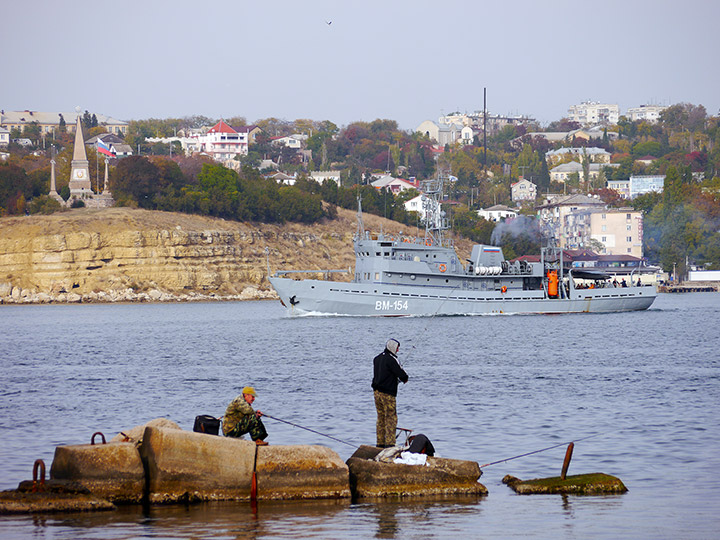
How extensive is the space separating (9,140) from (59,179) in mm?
77090

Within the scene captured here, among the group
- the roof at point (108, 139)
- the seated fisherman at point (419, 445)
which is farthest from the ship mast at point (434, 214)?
the roof at point (108, 139)

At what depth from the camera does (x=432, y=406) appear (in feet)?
86.8

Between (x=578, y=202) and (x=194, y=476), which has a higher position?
(x=578, y=202)

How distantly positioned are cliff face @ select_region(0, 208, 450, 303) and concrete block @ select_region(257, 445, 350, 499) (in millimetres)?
96294

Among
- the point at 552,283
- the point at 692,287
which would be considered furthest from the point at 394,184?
the point at 552,283

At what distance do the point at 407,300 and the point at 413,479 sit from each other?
51567mm

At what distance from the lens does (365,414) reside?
24484 millimetres

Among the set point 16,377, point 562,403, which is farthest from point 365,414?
point 16,377

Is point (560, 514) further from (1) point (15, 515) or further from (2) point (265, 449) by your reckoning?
(1) point (15, 515)

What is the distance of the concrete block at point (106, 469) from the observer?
14.8m

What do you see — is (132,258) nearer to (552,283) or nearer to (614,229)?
(552,283)

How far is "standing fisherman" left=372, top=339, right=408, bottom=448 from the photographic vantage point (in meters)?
16.6

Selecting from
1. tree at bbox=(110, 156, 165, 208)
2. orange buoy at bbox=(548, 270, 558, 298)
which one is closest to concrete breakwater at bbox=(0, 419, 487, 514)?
orange buoy at bbox=(548, 270, 558, 298)

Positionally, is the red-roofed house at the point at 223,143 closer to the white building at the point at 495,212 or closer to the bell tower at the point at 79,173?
the white building at the point at 495,212
